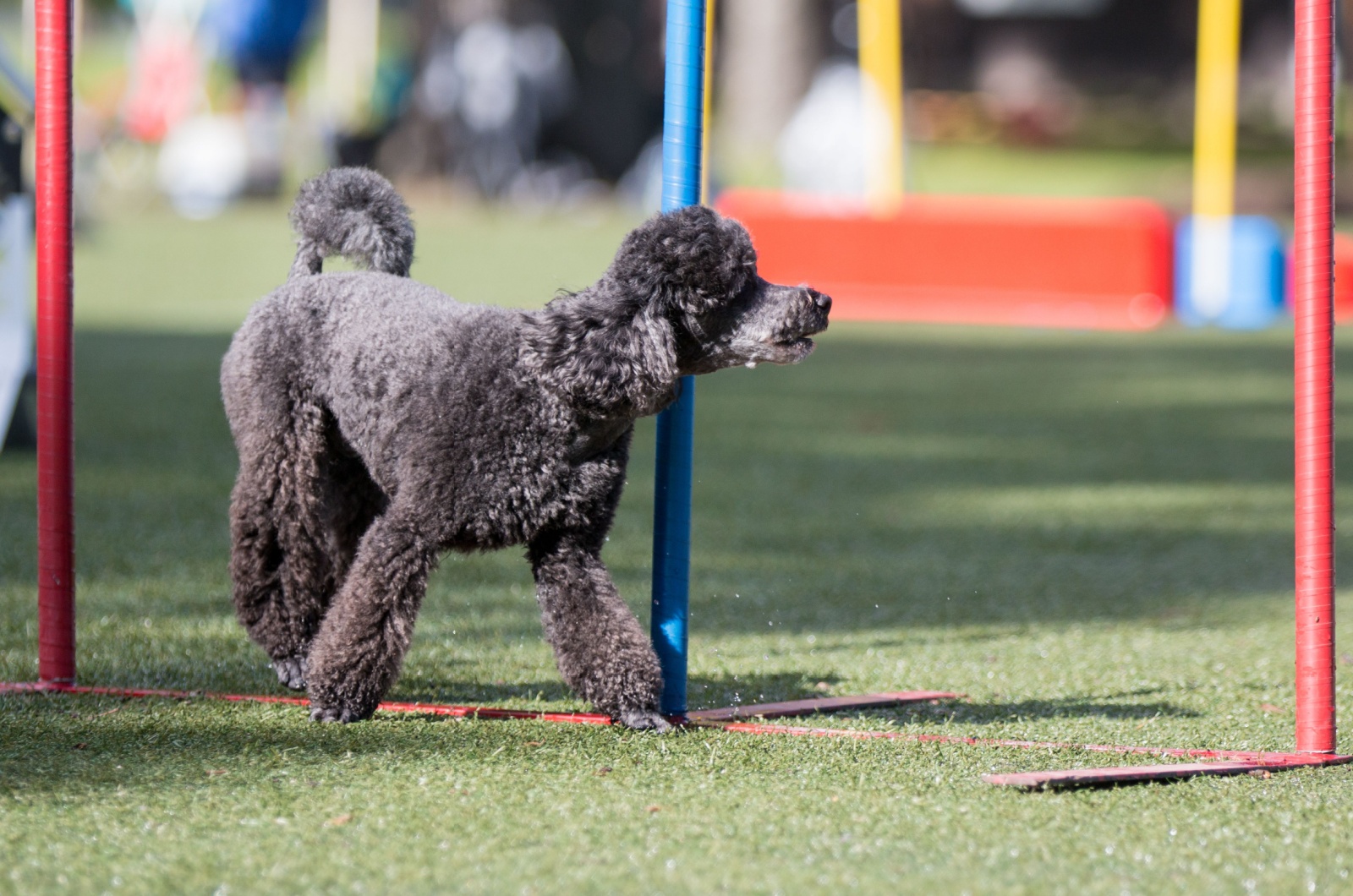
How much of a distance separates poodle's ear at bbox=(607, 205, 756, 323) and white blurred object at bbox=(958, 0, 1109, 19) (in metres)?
37.8

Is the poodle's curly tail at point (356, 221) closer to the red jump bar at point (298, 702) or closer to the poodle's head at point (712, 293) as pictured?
the poodle's head at point (712, 293)

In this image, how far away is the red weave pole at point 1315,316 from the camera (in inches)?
134

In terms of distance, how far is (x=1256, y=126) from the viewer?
114ft

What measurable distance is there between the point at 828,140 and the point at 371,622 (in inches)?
713

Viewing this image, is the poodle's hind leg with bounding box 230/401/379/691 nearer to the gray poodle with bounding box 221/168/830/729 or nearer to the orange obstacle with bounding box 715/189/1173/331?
the gray poodle with bounding box 221/168/830/729

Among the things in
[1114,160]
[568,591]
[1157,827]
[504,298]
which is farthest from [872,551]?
[1114,160]

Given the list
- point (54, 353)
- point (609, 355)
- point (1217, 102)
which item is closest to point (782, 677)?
point (609, 355)

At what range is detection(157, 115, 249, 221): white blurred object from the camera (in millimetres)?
20953

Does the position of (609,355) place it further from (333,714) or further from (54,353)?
(54,353)

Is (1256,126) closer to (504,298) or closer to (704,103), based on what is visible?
(504,298)

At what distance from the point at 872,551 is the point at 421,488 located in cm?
288

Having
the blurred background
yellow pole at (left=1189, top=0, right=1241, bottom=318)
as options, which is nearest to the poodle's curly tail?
yellow pole at (left=1189, top=0, right=1241, bottom=318)

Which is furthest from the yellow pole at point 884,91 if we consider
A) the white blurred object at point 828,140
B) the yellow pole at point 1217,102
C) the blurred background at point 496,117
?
the blurred background at point 496,117

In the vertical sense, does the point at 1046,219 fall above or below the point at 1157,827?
above
